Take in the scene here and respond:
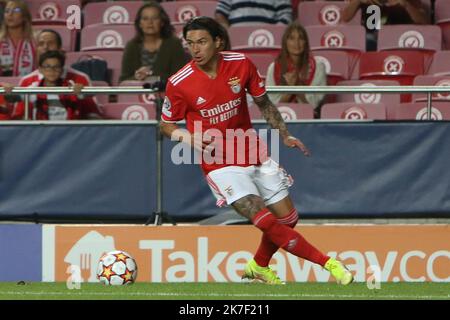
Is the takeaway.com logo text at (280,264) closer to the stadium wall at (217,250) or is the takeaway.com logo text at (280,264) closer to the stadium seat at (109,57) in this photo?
the stadium wall at (217,250)

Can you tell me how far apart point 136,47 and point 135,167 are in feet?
5.48

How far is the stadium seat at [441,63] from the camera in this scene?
1366cm

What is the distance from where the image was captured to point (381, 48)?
14383mm

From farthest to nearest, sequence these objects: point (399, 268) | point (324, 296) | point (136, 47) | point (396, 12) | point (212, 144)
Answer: point (396, 12) < point (136, 47) < point (399, 268) < point (212, 144) < point (324, 296)

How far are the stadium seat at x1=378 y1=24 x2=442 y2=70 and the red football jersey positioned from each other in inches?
165

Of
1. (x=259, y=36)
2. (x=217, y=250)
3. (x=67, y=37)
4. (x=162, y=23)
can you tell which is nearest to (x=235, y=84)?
(x=217, y=250)

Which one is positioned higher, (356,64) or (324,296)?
(356,64)

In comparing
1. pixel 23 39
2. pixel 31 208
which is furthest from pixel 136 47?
pixel 31 208

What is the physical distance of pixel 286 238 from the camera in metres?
10.1

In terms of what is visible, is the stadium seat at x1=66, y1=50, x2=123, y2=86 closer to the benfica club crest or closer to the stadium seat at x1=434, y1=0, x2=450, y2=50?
the stadium seat at x1=434, y1=0, x2=450, y2=50

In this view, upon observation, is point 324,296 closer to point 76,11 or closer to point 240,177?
point 240,177

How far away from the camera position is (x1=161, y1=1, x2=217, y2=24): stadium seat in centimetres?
1519

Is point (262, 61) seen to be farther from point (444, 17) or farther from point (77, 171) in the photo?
point (77, 171)

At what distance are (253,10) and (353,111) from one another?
2.30 m
